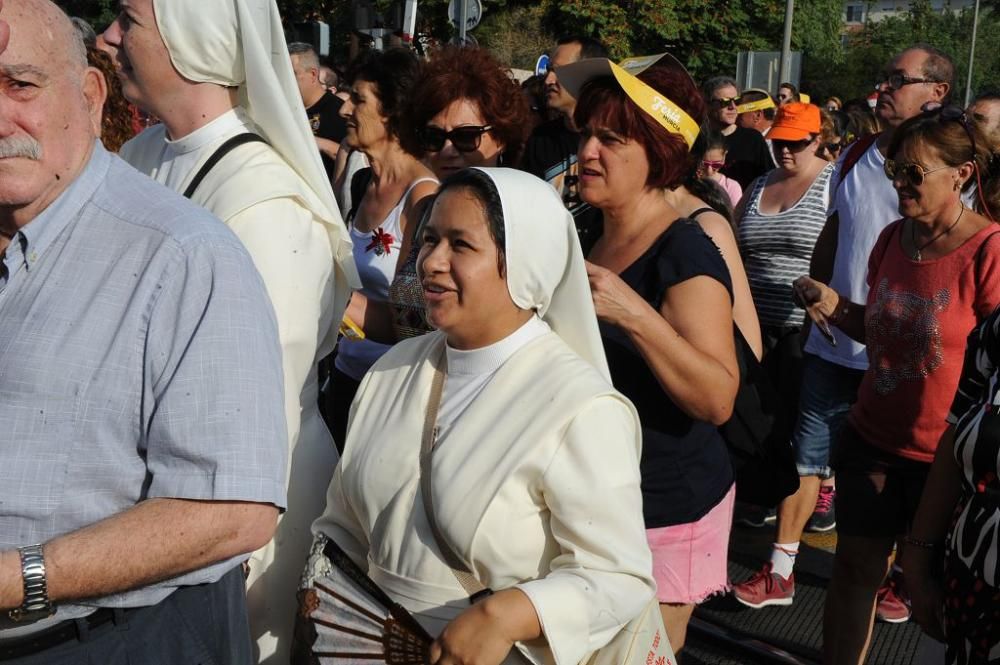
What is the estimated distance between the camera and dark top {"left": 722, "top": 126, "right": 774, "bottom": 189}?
930cm

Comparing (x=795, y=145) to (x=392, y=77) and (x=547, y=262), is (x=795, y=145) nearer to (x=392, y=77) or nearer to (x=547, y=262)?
(x=392, y=77)

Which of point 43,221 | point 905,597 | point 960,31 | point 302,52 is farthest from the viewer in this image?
point 960,31

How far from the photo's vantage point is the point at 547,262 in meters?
2.40

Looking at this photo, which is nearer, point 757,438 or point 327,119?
point 757,438

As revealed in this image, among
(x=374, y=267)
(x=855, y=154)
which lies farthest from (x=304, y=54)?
(x=374, y=267)

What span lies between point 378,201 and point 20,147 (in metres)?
2.64

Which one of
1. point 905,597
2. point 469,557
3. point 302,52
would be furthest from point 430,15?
point 469,557

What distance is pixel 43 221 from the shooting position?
1878mm

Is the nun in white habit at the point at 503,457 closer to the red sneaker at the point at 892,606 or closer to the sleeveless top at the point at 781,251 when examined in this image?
the red sneaker at the point at 892,606

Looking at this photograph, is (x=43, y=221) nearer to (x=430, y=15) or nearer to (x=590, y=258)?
(x=590, y=258)

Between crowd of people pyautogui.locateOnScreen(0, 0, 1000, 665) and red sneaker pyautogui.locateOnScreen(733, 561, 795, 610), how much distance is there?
40 cm

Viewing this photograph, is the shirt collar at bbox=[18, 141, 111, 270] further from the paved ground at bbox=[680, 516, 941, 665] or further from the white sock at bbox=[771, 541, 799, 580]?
the white sock at bbox=[771, 541, 799, 580]

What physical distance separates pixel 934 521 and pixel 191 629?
1.94 meters

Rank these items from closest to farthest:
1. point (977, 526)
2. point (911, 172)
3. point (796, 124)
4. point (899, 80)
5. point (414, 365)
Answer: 1. point (414, 365)
2. point (977, 526)
3. point (911, 172)
4. point (899, 80)
5. point (796, 124)
